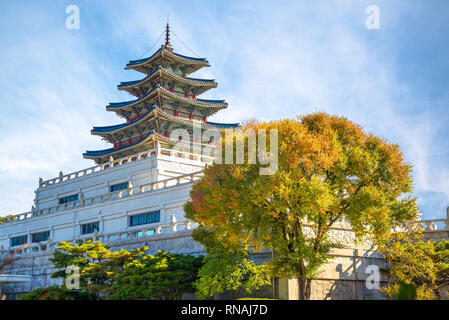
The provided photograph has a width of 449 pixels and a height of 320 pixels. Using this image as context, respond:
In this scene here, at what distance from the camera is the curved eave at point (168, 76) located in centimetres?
4772

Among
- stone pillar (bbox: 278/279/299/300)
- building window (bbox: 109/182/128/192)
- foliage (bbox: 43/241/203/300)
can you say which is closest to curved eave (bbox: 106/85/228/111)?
building window (bbox: 109/182/128/192)

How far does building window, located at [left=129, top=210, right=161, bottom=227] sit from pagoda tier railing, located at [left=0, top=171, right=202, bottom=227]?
5.14 ft

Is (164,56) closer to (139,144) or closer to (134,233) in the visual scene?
(139,144)

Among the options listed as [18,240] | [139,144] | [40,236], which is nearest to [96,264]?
[40,236]

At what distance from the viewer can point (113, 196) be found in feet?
130

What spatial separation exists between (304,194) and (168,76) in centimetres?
3344

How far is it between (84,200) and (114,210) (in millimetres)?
4076

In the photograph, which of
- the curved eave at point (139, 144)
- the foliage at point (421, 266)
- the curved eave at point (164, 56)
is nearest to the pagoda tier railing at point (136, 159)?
the curved eave at point (139, 144)

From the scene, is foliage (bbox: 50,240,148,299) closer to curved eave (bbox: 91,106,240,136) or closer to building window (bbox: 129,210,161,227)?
building window (bbox: 129,210,161,227)

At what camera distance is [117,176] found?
4078cm

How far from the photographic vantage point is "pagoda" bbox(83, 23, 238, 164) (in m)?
46.2

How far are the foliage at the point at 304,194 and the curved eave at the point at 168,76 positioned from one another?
29692mm

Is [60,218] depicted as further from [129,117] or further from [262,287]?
[262,287]
